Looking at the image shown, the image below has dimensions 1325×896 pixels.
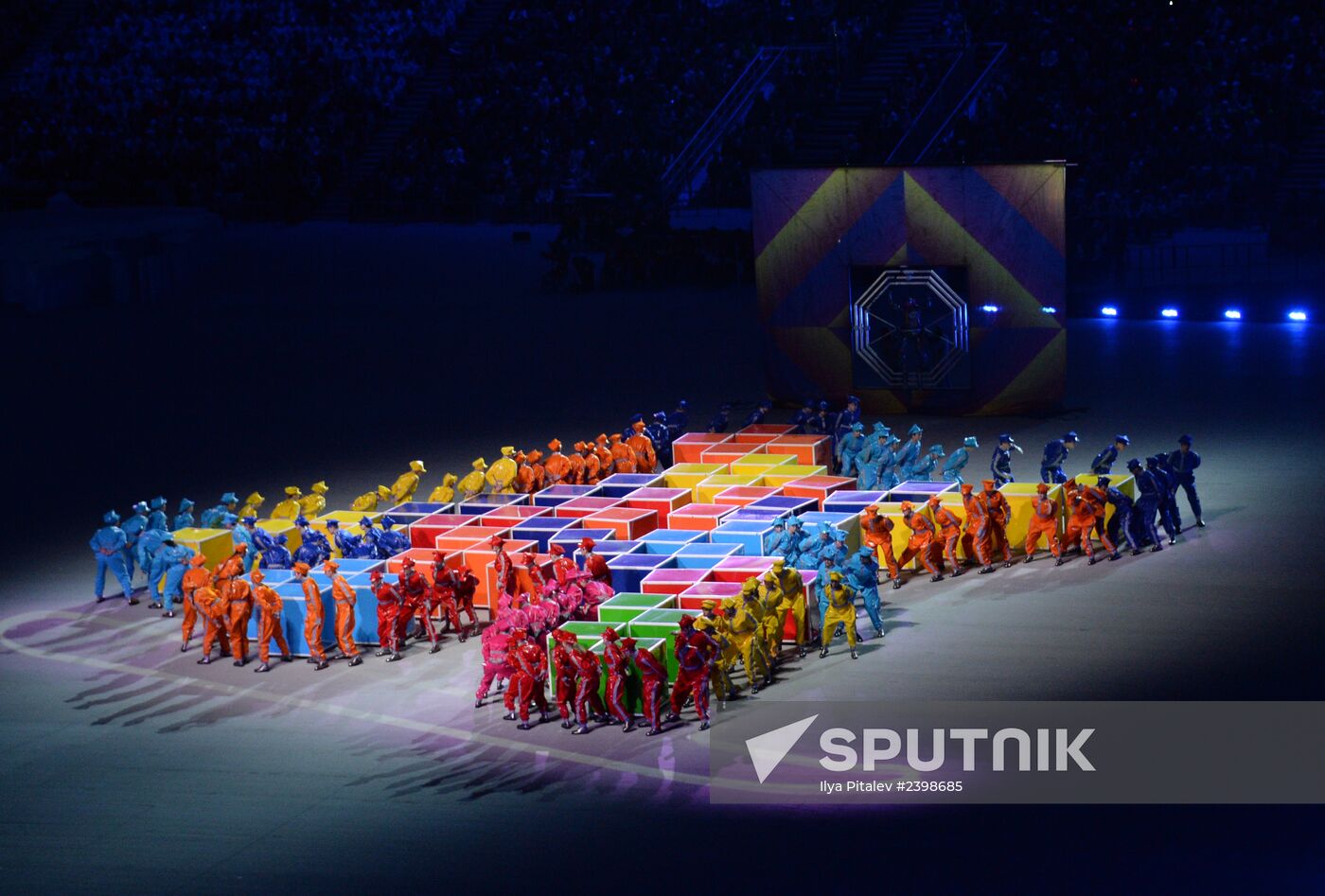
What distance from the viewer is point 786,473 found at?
2025 centimetres

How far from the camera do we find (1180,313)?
31.1m

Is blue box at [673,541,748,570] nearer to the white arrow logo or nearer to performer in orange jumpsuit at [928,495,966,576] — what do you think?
performer in orange jumpsuit at [928,495,966,576]

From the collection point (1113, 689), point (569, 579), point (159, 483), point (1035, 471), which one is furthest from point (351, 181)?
point (1113, 689)

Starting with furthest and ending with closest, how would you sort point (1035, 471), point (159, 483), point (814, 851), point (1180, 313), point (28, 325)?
point (28, 325)
point (1180, 313)
point (159, 483)
point (1035, 471)
point (814, 851)

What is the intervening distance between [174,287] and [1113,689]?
31037 millimetres

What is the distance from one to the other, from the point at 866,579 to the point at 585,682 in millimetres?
2992

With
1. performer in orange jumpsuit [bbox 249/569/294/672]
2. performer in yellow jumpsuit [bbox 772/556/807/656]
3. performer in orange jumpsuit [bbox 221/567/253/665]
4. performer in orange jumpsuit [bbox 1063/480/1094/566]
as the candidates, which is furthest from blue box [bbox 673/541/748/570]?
performer in orange jumpsuit [bbox 221/567/253/665]

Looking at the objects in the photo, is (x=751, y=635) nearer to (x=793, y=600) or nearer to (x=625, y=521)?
(x=793, y=600)

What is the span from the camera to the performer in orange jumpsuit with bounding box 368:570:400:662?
15.6 meters

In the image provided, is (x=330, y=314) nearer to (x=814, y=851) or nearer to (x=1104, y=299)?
(x=1104, y=299)

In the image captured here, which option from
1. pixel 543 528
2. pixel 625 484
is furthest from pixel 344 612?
pixel 625 484

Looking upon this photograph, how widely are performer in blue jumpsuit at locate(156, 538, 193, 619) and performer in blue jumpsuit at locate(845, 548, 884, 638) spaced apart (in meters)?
6.42

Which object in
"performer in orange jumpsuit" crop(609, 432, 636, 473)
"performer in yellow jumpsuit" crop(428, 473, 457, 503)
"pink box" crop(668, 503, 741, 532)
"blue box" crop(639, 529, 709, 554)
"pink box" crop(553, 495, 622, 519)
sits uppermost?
"performer in orange jumpsuit" crop(609, 432, 636, 473)

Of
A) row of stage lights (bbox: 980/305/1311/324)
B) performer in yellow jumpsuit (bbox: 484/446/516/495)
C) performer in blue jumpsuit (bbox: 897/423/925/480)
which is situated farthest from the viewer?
row of stage lights (bbox: 980/305/1311/324)
